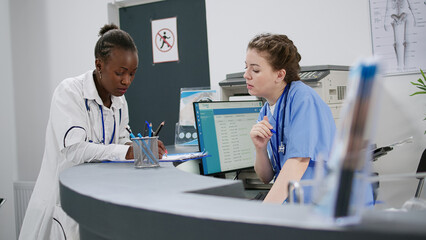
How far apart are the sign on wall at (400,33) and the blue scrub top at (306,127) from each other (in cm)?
150

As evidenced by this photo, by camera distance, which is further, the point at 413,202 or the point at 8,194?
the point at 8,194

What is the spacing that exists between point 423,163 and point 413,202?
1924mm

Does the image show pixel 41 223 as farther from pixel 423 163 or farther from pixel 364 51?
pixel 364 51

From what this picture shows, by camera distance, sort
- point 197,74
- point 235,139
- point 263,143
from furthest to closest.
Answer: point 197,74 < point 235,139 < point 263,143

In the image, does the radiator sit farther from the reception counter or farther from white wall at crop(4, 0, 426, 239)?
the reception counter

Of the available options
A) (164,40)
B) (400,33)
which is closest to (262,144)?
(400,33)

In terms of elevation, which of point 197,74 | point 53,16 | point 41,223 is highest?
point 53,16

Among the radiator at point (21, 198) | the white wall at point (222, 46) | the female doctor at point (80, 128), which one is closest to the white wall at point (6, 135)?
the white wall at point (222, 46)

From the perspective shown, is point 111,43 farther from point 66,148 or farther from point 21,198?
point 21,198

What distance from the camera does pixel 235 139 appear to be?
214cm

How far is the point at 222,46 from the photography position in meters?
3.44

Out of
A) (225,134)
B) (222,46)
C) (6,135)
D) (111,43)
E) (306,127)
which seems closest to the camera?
(306,127)

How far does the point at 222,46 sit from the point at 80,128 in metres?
2.08

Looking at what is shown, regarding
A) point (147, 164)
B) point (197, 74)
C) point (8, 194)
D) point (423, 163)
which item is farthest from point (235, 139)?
point (8, 194)
